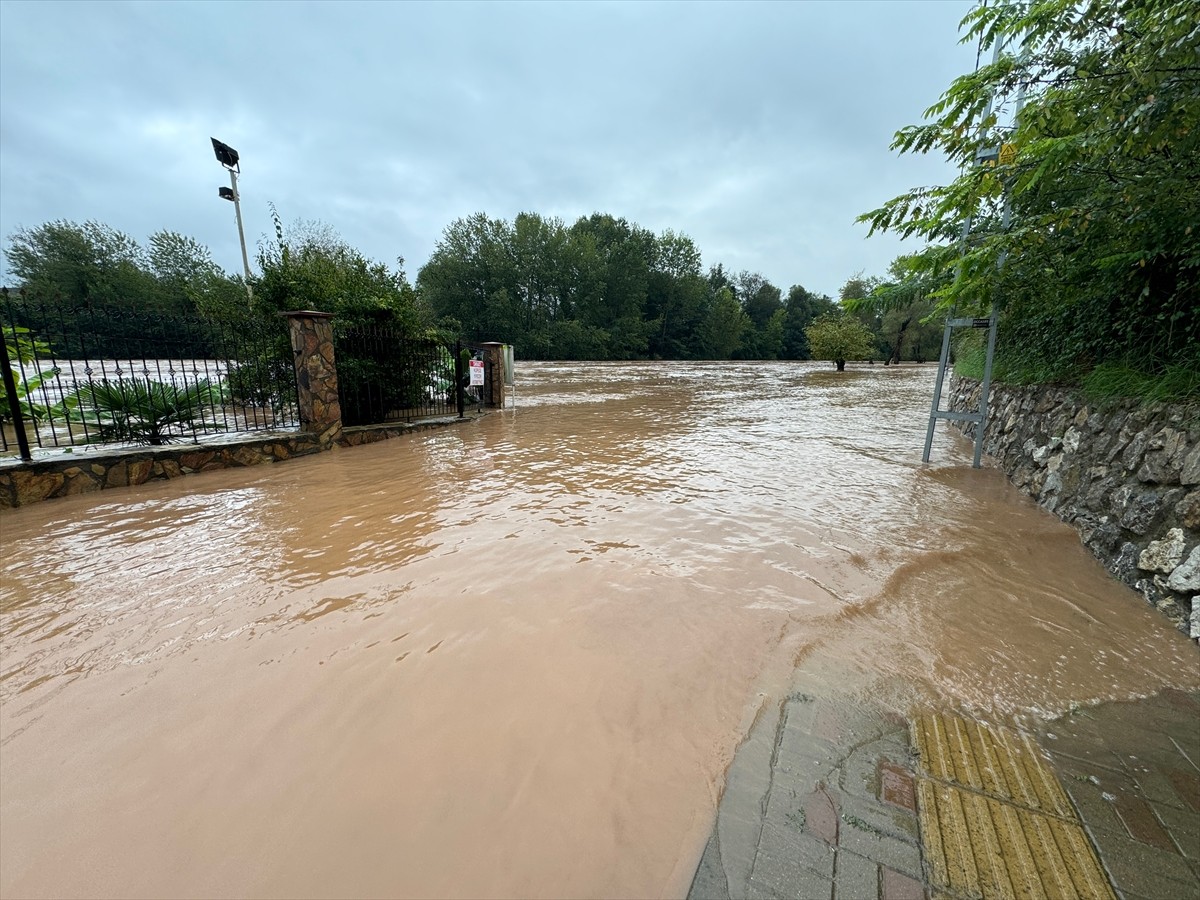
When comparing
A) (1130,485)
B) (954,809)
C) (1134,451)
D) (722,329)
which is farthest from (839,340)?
(954,809)

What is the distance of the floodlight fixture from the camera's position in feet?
40.1

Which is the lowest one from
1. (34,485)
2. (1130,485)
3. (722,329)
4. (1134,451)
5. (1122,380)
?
(34,485)

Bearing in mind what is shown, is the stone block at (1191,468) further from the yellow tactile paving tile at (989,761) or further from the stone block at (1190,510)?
the yellow tactile paving tile at (989,761)

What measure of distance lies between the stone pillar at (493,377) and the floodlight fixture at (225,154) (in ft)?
27.1

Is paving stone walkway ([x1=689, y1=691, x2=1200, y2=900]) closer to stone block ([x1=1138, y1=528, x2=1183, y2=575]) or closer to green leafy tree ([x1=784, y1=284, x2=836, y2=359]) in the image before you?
stone block ([x1=1138, y1=528, x2=1183, y2=575])

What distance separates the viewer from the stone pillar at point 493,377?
41.8 ft

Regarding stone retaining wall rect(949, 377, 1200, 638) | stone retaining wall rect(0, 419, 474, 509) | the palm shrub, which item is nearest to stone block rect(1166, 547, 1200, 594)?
stone retaining wall rect(949, 377, 1200, 638)

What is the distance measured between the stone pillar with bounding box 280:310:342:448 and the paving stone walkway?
743 centimetres

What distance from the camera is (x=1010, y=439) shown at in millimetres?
6602

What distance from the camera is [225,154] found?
1259 centimetres

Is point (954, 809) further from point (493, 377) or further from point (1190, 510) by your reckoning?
point (493, 377)

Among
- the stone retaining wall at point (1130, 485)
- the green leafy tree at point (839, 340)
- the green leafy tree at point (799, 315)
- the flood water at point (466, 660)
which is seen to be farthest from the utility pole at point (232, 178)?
the green leafy tree at point (799, 315)

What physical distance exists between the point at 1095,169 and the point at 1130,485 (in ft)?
7.75

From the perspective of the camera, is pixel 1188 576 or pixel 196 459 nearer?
pixel 1188 576
